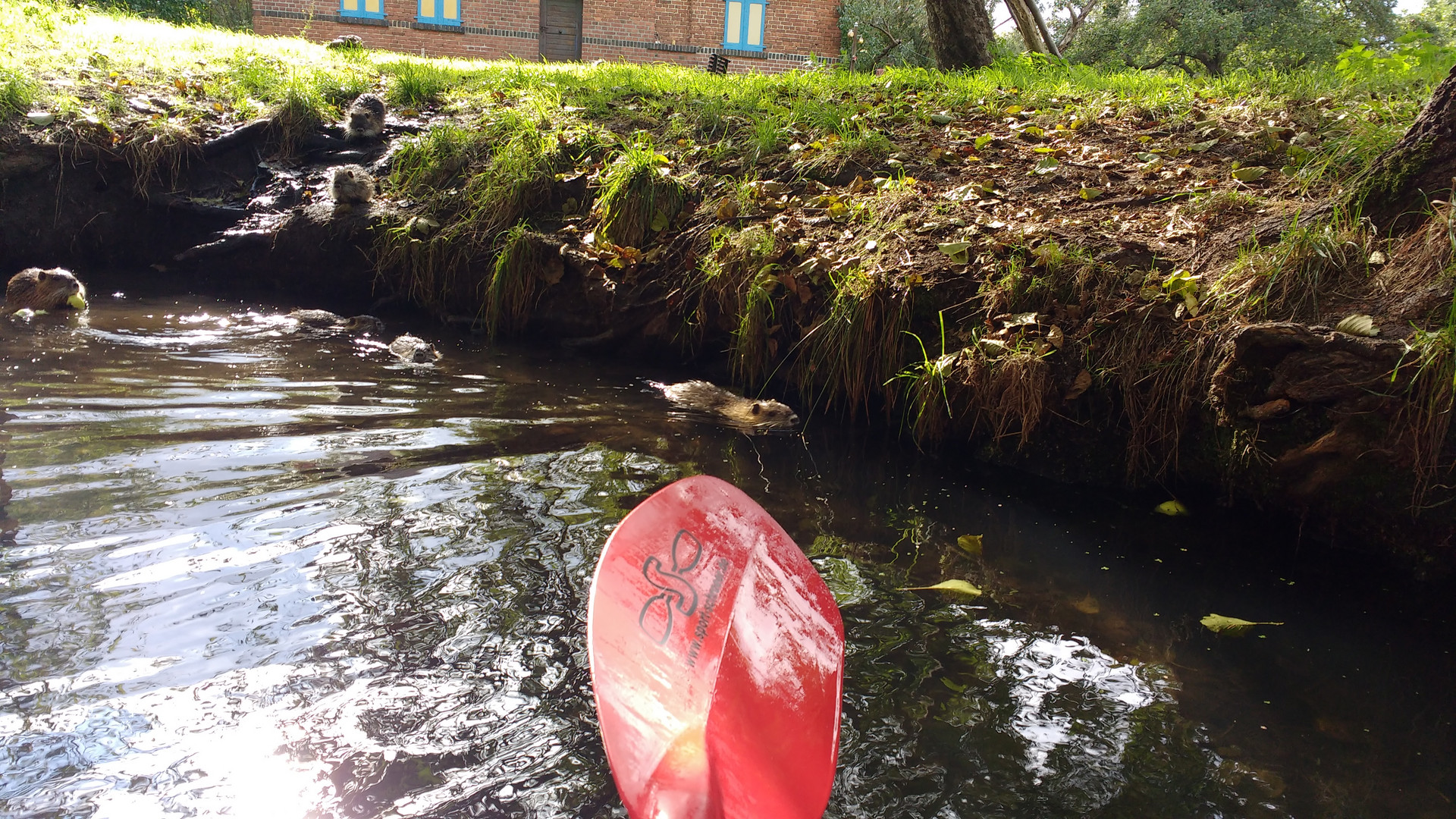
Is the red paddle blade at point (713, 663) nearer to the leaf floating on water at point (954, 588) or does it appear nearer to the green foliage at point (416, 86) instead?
the leaf floating on water at point (954, 588)

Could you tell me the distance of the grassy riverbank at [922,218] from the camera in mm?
3475

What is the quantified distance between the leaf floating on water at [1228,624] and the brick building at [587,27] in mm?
16695

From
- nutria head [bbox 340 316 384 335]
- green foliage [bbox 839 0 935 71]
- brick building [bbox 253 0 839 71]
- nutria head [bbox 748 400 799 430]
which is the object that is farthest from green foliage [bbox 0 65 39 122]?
green foliage [bbox 839 0 935 71]

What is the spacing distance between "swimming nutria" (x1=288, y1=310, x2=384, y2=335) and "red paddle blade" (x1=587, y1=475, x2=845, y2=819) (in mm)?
3852

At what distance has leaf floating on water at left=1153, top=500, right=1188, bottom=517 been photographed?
12.0ft

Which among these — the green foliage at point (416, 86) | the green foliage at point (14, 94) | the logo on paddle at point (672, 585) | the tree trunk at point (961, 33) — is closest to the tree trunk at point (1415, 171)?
the logo on paddle at point (672, 585)

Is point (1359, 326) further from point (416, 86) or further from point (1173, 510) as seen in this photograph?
point (416, 86)

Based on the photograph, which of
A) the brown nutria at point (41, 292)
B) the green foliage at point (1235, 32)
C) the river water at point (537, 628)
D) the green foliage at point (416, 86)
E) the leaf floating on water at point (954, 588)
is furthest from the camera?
the green foliage at point (1235, 32)

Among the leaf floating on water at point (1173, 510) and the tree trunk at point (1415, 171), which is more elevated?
the tree trunk at point (1415, 171)

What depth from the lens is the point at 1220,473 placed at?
11.8 ft

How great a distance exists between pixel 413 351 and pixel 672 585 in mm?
3440

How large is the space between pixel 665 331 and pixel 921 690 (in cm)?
345

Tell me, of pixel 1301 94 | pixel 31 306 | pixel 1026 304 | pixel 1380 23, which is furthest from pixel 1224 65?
pixel 31 306

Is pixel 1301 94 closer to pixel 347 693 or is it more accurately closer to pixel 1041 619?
pixel 1041 619
